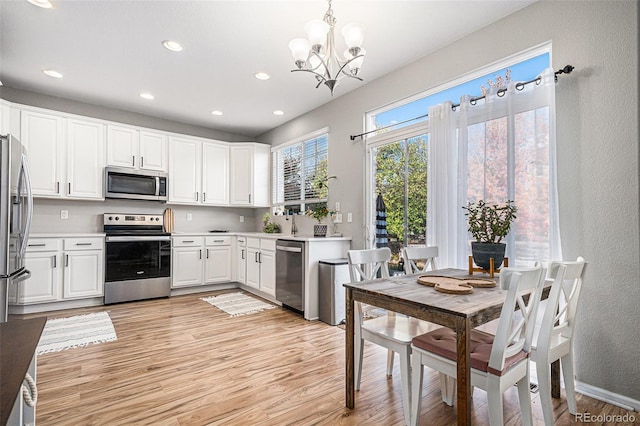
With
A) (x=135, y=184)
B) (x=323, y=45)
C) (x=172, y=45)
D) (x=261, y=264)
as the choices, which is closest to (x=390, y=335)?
(x=323, y=45)

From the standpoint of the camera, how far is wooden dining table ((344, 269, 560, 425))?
4.60 feet

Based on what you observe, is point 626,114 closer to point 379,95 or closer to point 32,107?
point 379,95

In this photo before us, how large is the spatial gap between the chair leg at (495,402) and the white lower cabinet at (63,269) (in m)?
4.57

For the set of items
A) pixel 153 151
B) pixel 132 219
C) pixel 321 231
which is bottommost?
pixel 321 231

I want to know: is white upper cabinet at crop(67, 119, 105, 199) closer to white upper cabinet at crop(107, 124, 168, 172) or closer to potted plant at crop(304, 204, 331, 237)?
white upper cabinet at crop(107, 124, 168, 172)

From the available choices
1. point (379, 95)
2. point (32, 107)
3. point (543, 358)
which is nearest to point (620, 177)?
point (543, 358)

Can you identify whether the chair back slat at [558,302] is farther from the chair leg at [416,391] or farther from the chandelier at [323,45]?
the chandelier at [323,45]

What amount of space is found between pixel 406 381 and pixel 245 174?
456cm

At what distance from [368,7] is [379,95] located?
1.24 meters

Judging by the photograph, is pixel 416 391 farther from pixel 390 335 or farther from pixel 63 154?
pixel 63 154

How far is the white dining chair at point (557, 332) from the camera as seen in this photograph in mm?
1615

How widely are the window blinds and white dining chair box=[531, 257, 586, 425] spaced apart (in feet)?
9.91

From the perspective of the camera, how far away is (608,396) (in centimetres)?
202

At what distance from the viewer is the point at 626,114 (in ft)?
6.50
